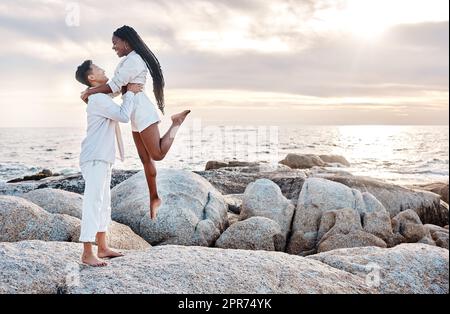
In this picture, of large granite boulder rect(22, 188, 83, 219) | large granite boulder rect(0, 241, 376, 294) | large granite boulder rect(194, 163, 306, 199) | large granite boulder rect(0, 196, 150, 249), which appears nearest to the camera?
large granite boulder rect(0, 241, 376, 294)

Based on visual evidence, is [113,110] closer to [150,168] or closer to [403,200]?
[150,168]

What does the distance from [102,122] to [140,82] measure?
24.8 inches

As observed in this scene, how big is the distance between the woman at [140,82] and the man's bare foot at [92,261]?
133 cm

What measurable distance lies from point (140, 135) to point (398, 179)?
28399 mm

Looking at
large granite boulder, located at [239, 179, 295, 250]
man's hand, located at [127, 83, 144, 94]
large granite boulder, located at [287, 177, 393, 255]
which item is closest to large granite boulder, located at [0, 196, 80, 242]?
man's hand, located at [127, 83, 144, 94]

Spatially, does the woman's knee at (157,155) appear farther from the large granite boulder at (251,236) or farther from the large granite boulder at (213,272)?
the large granite boulder at (251,236)

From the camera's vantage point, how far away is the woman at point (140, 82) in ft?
19.2

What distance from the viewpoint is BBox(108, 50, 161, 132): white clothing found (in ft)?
19.2

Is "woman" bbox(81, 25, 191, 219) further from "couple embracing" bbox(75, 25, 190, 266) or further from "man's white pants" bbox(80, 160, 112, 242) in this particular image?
"man's white pants" bbox(80, 160, 112, 242)

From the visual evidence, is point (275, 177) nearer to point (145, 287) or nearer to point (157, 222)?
point (157, 222)

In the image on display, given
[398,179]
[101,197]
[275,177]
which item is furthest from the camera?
[398,179]

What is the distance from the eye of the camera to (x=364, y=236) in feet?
33.6

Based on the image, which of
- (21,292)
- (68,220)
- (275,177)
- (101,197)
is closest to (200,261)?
(101,197)

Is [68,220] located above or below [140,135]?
below
